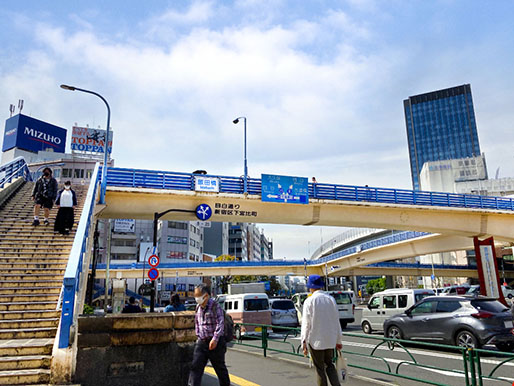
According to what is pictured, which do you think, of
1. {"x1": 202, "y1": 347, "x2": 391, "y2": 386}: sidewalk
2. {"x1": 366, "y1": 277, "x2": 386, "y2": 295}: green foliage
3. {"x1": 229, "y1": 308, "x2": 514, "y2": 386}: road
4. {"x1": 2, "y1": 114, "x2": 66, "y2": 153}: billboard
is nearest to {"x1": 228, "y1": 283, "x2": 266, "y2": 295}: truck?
{"x1": 202, "y1": 347, "x2": 391, "y2": 386}: sidewalk

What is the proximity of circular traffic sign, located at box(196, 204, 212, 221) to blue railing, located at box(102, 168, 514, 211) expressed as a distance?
44.7 inches

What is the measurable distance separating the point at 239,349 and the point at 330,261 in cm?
4119

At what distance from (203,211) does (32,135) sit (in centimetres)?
6666

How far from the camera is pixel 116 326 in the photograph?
5695 millimetres

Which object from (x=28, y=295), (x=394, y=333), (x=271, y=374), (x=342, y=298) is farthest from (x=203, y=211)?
(x=271, y=374)

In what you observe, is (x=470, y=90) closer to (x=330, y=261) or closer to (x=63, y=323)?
(x=330, y=261)

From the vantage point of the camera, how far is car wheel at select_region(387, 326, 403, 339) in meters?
12.7

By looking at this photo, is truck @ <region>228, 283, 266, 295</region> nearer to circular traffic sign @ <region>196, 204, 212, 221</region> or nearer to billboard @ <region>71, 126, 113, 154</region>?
circular traffic sign @ <region>196, 204, 212, 221</region>

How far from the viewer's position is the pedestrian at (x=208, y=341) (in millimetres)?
5535

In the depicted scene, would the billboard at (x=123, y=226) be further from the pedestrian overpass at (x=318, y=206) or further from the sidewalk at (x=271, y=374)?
the sidewalk at (x=271, y=374)

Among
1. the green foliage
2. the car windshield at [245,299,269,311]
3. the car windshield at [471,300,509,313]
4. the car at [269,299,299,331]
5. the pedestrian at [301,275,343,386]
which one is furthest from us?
the green foliage

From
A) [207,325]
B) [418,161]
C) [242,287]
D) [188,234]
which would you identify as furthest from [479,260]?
[418,161]

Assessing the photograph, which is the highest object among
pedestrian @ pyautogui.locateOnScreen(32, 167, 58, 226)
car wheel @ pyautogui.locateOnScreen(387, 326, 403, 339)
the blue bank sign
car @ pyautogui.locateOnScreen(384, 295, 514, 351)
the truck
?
the blue bank sign

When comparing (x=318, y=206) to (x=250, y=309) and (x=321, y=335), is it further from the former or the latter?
(x=321, y=335)
